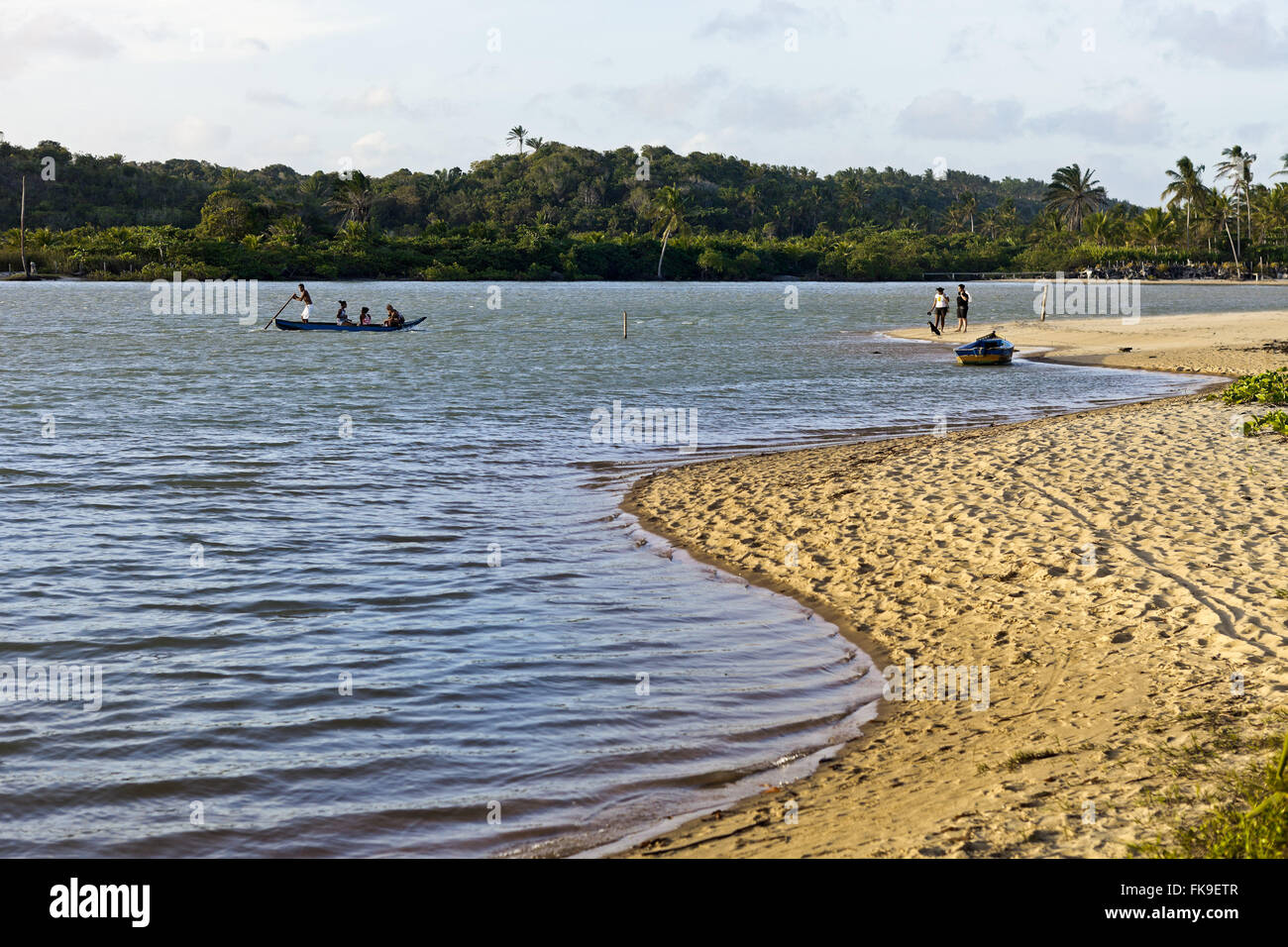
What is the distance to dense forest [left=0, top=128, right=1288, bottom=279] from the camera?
428ft

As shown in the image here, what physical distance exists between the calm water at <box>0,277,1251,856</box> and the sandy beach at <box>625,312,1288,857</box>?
0.70m

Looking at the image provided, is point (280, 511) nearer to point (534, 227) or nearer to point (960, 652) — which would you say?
point (960, 652)

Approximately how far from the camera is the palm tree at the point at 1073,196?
167m

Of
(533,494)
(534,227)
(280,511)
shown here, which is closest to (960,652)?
(533,494)

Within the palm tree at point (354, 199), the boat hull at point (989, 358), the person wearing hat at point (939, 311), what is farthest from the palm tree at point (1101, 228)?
the boat hull at point (989, 358)

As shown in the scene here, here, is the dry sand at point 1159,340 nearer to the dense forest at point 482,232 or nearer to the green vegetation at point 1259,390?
the green vegetation at point 1259,390

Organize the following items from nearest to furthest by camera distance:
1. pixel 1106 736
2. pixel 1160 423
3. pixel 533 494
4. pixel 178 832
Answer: pixel 178 832
pixel 1106 736
pixel 533 494
pixel 1160 423

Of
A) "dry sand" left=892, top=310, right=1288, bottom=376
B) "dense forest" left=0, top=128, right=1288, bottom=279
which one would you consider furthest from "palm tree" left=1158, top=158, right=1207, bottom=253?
"dry sand" left=892, top=310, right=1288, bottom=376

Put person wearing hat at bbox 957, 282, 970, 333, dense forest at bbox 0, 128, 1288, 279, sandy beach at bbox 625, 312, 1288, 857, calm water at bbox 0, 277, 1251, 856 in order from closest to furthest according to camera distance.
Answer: sandy beach at bbox 625, 312, 1288, 857 < calm water at bbox 0, 277, 1251, 856 < person wearing hat at bbox 957, 282, 970, 333 < dense forest at bbox 0, 128, 1288, 279

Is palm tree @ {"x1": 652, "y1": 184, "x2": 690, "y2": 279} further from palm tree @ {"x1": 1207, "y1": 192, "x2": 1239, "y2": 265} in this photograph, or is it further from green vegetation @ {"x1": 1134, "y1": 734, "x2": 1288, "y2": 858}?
green vegetation @ {"x1": 1134, "y1": 734, "x2": 1288, "y2": 858}

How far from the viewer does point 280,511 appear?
48.1 ft
